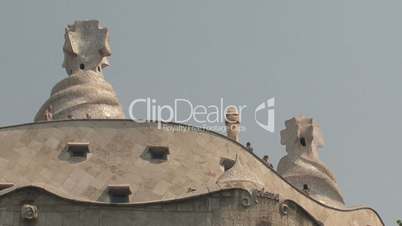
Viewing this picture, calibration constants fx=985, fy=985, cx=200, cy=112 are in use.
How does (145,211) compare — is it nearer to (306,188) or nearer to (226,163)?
(226,163)

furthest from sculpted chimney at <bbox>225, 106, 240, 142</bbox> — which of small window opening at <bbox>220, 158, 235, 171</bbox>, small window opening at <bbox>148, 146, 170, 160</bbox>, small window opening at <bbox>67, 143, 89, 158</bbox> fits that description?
small window opening at <bbox>67, 143, 89, 158</bbox>

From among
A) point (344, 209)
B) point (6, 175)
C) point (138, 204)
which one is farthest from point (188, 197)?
point (344, 209)

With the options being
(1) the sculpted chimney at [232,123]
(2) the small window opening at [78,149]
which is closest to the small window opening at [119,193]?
(2) the small window opening at [78,149]

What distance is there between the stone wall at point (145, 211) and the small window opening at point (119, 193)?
204 cm

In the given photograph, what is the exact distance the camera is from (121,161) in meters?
27.9

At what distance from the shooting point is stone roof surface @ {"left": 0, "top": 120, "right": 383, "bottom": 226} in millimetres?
27250

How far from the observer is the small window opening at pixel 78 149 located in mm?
28016

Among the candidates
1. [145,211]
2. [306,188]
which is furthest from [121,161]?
[306,188]

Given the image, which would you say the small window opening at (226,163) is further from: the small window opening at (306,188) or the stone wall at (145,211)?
the small window opening at (306,188)

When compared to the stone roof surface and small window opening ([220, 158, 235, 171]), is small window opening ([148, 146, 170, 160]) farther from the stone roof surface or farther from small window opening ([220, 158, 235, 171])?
small window opening ([220, 158, 235, 171])

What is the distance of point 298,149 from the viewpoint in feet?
109

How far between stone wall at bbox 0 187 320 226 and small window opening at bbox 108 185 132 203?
2042mm

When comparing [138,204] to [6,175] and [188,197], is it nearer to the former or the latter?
[188,197]

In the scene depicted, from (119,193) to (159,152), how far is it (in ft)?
6.67
